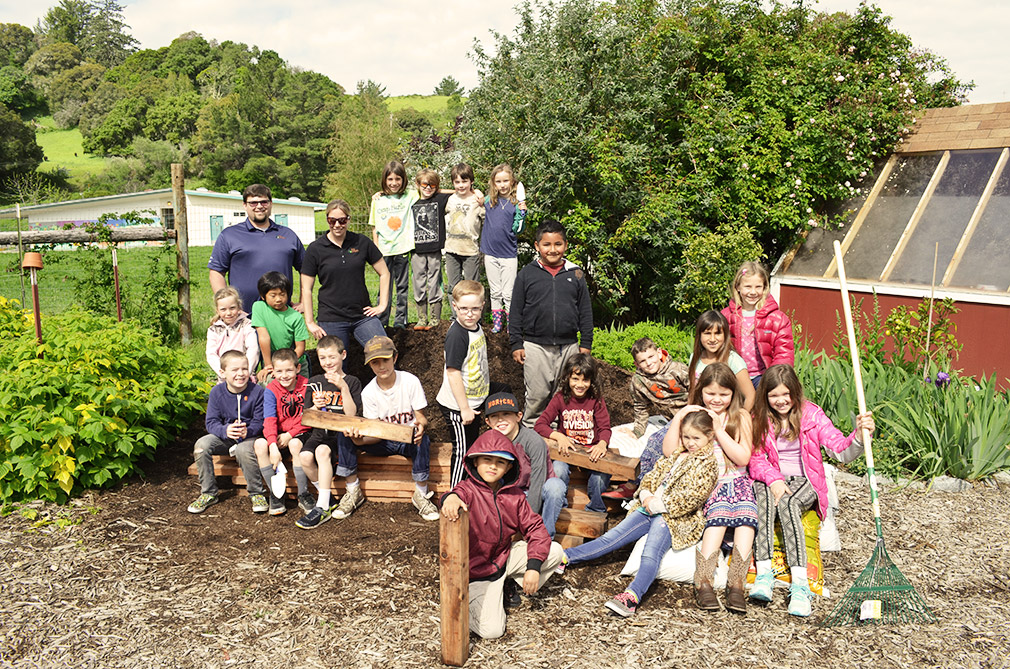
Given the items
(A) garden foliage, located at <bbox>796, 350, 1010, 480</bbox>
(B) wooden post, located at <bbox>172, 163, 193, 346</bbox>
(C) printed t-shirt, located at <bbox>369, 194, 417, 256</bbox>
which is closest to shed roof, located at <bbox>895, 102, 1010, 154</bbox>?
(A) garden foliage, located at <bbox>796, 350, 1010, 480</bbox>

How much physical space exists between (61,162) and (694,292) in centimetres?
7795

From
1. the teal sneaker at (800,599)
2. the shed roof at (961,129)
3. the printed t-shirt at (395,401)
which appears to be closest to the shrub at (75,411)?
the printed t-shirt at (395,401)

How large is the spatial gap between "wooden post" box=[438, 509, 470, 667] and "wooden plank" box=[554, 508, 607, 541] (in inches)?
52.5

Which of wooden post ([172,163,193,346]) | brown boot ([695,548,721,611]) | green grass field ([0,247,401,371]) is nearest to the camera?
brown boot ([695,548,721,611])

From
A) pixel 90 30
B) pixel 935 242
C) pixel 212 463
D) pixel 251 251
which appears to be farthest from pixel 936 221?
pixel 90 30

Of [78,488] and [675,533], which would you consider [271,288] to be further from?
[675,533]

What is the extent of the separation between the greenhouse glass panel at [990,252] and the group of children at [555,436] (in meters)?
3.85

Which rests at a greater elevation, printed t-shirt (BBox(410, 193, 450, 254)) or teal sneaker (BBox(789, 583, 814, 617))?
printed t-shirt (BBox(410, 193, 450, 254))

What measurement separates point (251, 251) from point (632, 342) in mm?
4408

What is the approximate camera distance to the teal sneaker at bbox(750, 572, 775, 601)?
3.90 metres

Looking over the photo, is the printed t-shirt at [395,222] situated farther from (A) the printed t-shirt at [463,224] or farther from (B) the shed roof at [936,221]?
(B) the shed roof at [936,221]

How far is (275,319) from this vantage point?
5.56 m

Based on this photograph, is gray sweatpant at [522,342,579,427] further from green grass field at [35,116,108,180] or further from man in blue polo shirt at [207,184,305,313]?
green grass field at [35,116,108,180]

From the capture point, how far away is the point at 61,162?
69.8m
